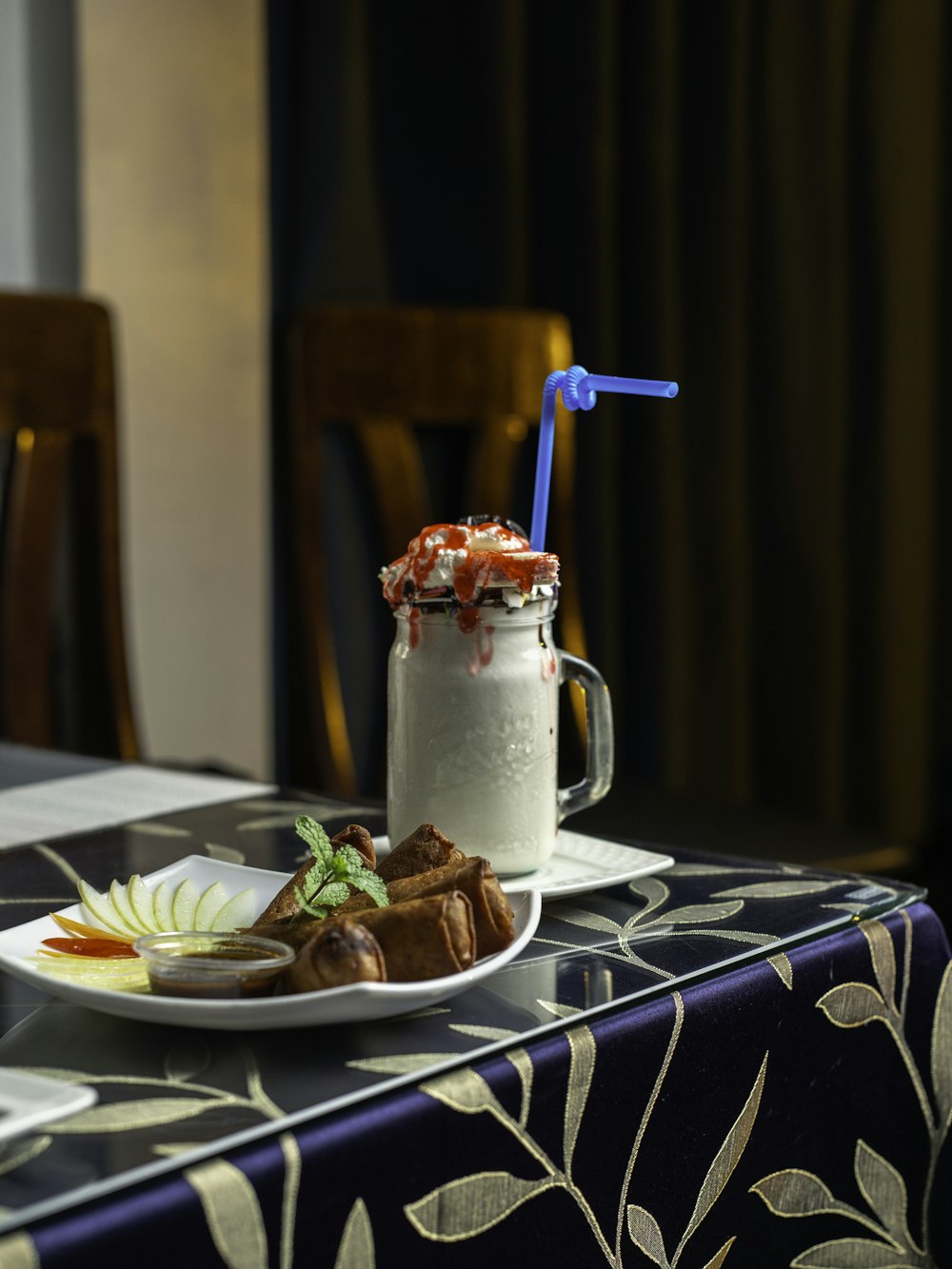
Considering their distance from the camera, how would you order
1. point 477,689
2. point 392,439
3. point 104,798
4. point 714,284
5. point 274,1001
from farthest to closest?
point 714,284 < point 392,439 < point 104,798 < point 477,689 < point 274,1001

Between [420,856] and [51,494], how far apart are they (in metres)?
1.12

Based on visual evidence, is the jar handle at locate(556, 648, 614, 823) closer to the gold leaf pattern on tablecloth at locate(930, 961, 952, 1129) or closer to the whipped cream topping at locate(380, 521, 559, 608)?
the whipped cream topping at locate(380, 521, 559, 608)

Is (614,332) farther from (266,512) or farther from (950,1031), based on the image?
(950,1031)

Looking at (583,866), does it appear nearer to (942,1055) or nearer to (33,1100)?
(942,1055)

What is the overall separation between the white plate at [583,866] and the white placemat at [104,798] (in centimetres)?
20

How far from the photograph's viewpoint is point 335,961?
513 millimetres

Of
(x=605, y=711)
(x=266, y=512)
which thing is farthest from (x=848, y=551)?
(x=605, y=711)

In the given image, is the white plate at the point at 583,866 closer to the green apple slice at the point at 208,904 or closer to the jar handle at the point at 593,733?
the jar handle at the point at 593,733

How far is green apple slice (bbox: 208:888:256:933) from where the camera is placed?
0.63 metres

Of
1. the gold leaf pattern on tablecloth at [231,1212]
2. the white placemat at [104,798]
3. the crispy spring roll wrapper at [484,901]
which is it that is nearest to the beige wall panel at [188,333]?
the white placemat at [104,798]

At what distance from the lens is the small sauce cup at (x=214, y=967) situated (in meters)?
0.52

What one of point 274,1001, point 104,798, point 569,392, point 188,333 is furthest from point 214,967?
point 188,333

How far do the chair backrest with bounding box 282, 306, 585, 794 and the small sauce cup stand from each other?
111 cm

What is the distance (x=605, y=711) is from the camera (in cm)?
79
